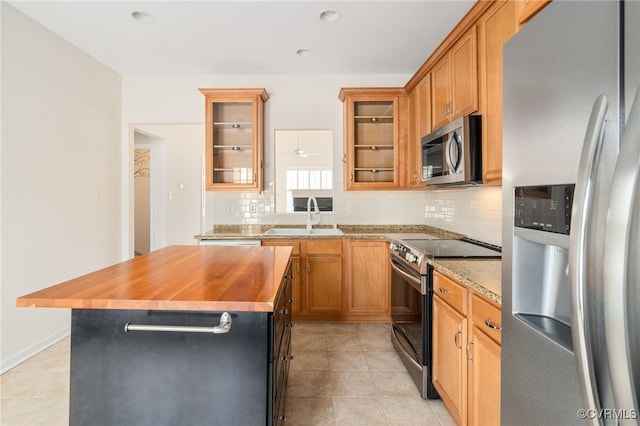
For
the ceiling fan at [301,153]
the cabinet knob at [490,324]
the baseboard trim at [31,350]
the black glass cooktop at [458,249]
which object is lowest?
the baseboard trim at [31,350]

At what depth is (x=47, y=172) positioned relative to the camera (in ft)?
9.24

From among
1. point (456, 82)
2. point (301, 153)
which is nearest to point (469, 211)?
point (456, 82)

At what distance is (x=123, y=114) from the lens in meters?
3.87

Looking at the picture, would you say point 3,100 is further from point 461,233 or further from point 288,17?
point 461,233

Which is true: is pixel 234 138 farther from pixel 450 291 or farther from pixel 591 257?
pixel 591 257

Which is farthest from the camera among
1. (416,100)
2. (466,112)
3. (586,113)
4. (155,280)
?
(416,100)

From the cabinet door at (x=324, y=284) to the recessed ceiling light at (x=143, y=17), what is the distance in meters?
2.42

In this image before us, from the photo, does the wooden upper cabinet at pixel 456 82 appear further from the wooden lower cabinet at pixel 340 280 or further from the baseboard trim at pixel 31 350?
the baseboard trim at pixel 31 350

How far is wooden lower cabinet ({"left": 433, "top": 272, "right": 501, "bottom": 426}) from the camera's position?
1.37m

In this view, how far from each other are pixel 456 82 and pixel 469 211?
108 centimetres

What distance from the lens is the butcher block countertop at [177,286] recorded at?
112 cm

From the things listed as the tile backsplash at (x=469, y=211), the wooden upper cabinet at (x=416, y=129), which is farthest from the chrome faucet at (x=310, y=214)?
the tile backsplash at (x=469, y=211)

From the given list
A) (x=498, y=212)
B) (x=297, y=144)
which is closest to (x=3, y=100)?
(x=297, y=144)

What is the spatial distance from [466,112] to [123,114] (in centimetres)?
367
